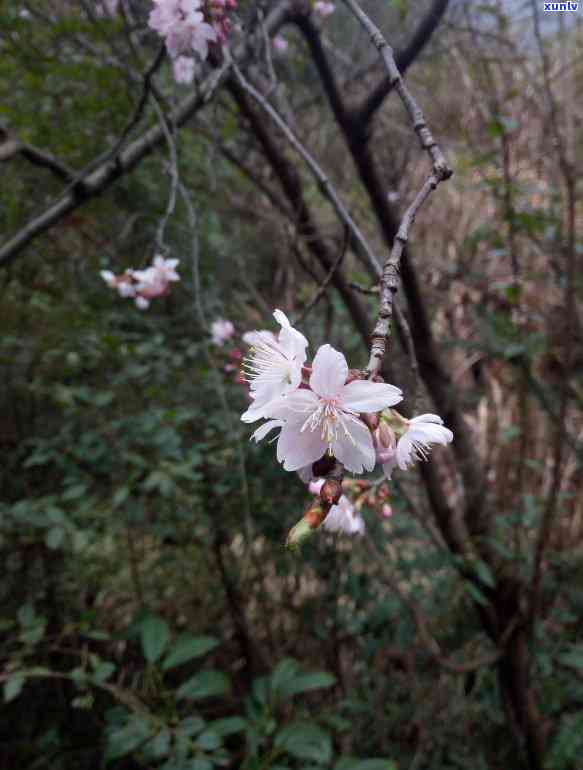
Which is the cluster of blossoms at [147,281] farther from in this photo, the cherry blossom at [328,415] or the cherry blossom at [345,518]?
the cherry blossom at [328,415]

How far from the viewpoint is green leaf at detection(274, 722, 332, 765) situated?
1.04m

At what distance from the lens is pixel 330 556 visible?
1.67 metres

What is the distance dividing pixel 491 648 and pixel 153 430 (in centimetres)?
128

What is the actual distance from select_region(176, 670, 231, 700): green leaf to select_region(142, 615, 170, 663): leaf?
93 millimetres

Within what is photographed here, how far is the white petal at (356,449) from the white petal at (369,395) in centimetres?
3

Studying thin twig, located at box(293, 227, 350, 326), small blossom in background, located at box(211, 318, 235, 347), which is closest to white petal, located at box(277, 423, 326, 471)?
thin twig, located at box(293, 227, 350, 326)

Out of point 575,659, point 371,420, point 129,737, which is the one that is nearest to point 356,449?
point 371,420

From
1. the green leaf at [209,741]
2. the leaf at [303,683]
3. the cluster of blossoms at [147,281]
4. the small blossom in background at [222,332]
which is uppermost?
the cluster of blossoms at [147,281]

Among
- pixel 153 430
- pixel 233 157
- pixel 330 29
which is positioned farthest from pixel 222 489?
pixel 330 29

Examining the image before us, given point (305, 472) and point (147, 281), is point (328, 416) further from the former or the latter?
point (147, 281)

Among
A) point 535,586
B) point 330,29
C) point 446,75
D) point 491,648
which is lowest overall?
point 491,648

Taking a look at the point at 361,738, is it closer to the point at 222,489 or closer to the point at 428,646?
the point at 428,646

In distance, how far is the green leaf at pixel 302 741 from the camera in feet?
3.41

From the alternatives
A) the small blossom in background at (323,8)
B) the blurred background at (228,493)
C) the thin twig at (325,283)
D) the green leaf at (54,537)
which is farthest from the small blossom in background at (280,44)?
the green leaf at (54,537)
